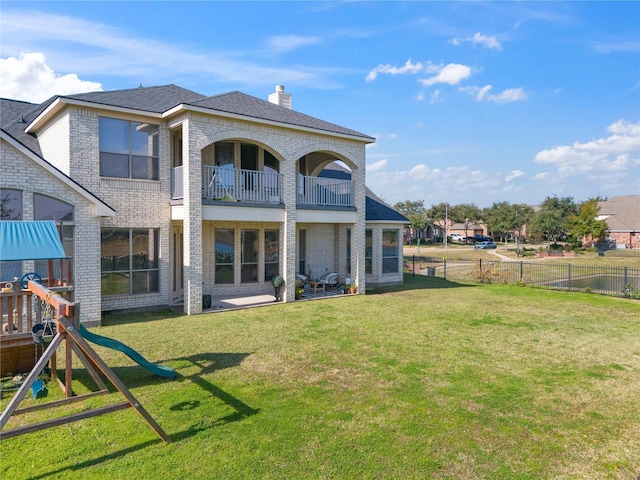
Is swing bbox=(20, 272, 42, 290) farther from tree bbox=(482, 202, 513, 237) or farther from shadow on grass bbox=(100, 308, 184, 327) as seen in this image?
tree bbox=(482, 202, 513, 237)

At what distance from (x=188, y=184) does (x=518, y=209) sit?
72412 mm

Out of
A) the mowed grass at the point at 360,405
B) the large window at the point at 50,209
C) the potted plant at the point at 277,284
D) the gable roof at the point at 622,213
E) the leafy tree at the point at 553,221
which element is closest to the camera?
the mowed grass at the point at 360,405

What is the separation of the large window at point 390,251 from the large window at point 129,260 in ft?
35.9

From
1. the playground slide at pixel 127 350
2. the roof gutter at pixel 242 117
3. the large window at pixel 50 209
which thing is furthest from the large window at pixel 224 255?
the playground slide at pixel 127 350

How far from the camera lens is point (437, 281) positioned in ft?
74.0

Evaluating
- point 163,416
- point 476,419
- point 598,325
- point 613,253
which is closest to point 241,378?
point 163,416

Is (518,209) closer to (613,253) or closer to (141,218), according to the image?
(613,253)

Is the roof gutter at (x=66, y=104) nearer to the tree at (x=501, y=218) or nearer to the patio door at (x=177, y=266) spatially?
the patio door at (x=177, y=266)

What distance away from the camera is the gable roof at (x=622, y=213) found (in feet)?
205

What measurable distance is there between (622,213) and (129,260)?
247ft

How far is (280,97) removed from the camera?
66.1 feet

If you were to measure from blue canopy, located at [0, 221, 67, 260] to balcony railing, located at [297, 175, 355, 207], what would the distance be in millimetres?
9805

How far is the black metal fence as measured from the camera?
800 inches

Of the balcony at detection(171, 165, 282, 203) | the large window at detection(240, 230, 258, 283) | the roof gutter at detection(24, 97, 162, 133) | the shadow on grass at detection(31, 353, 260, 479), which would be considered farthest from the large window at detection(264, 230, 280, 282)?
the shadow on grass at detection(31, 353, 260, 479)
